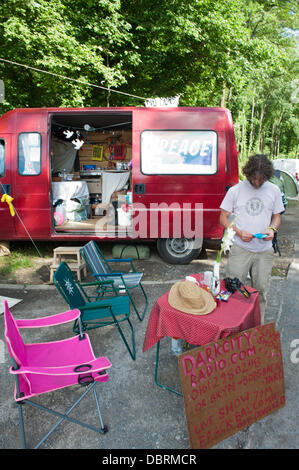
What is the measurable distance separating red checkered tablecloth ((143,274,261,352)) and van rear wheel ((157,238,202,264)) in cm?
303

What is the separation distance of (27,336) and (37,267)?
2320 millimetres

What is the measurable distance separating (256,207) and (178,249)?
273 cm

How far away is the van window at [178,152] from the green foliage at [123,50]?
4714 mm

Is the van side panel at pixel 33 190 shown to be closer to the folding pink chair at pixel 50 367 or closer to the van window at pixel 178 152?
the van window at pixel 178 152

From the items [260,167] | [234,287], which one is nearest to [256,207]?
[260,167]

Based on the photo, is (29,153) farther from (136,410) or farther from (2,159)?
(136,410)

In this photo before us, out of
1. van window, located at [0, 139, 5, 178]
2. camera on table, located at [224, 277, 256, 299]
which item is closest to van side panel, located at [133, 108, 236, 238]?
van window, located at [0, 139, 5, 178]

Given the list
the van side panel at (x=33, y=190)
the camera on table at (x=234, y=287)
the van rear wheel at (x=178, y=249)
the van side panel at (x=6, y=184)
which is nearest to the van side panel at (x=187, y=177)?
the van rear wheel at (x=178, y=249)

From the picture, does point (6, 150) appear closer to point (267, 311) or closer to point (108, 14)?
point (267, 311)

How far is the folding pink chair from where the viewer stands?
207 cm

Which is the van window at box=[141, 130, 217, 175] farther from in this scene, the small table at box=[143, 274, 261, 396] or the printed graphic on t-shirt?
the small table at box=[143, 274, 261, 396]

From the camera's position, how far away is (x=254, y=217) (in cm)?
321

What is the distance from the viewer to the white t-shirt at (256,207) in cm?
319

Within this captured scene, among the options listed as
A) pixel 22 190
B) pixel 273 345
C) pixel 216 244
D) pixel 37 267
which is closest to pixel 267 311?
pixel 273 345
